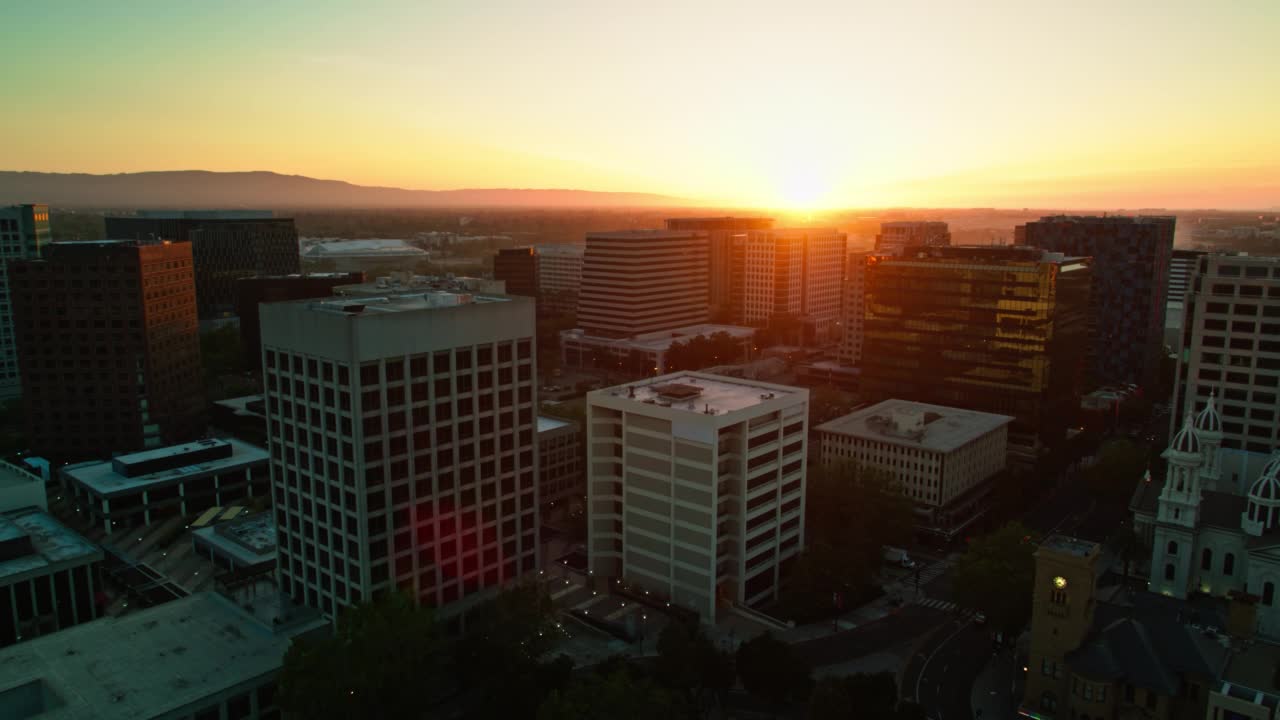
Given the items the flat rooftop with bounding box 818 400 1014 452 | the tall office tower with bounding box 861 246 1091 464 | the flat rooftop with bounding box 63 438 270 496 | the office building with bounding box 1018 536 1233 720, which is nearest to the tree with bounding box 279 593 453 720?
the office building with bounding box 1018 536 1233 720

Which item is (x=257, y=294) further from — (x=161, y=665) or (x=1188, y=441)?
(x=1188, y=441)

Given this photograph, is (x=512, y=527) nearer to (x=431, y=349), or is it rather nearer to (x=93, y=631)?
(x=431, y=349)

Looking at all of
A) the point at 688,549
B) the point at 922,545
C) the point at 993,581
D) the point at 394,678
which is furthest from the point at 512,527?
the point at 922,545

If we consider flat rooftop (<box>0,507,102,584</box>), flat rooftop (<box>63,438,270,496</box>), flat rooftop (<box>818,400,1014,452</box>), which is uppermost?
flat rooftop (<box>818,400,1014,452</box>)

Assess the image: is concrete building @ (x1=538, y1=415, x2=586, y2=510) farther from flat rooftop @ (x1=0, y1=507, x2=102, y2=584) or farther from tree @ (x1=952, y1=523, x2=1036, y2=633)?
tree @ (x1=952, y1=523, x2=1036, y2=633)

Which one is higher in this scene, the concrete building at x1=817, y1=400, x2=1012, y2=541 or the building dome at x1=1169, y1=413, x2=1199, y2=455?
the building dome at x1=1169, y1=413, x2=1199, y2=455

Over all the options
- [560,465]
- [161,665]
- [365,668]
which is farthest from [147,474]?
[365,668]
